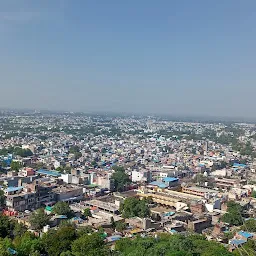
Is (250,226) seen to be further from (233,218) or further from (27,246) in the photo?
(27,246)

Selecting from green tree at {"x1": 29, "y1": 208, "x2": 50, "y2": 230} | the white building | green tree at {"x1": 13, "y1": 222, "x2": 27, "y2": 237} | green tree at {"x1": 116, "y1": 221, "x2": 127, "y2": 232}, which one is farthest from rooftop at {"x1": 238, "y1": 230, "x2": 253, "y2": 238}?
the white building

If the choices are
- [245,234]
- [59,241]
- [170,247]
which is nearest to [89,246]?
[59,241]

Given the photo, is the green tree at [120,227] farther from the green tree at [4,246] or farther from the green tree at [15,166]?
the green tree at [15,166]

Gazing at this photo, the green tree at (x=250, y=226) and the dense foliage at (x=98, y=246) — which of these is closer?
the dense foliage at (x=98, y=246)

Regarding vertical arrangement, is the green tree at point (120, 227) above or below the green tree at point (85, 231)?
below

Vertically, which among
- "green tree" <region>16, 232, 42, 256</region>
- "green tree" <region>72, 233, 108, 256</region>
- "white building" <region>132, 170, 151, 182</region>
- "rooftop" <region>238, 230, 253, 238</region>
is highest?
"green tree" <region>72, 233, 108, 256</region>

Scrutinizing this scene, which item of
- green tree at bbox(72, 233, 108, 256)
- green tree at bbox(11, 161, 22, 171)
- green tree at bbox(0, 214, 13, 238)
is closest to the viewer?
green tree at bbox(72, 233, 108, 256)

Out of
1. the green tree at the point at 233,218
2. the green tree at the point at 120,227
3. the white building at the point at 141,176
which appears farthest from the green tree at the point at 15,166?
the green tree at the point at 233,218

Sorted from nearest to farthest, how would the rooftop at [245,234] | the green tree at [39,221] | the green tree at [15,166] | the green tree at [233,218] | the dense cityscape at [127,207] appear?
1. the dense cityscape at [127,207]
2. the rooftop at [245,234]
3. the green tree at [39,221]
4. the green tree at [233,218]
5. the green tree at [15,166]

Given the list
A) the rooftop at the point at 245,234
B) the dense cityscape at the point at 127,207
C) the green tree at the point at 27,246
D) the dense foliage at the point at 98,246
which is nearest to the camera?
the dense foliage at the point at 98,246

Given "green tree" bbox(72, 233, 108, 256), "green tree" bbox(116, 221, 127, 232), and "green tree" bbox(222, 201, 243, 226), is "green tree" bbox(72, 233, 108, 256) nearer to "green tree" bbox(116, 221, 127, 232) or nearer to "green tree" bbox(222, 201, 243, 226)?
"green tree" bbox(116, 221, 127, 232)

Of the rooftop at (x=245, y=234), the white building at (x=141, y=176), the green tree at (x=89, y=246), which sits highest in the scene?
the green tree at (x=89, y=246)

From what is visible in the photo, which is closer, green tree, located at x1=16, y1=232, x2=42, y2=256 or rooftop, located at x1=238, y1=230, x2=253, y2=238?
green tree, located at x1=16, y1=232, x2=42, y2=256

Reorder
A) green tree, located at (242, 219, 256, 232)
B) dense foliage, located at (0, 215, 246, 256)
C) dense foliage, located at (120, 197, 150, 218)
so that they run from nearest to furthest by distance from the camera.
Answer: dense foliage, located at (0, 215, 246, 256)
green tree, located at (242, 219, 256, 232)
dense foliage, located at (120, 197, 150, 218)
